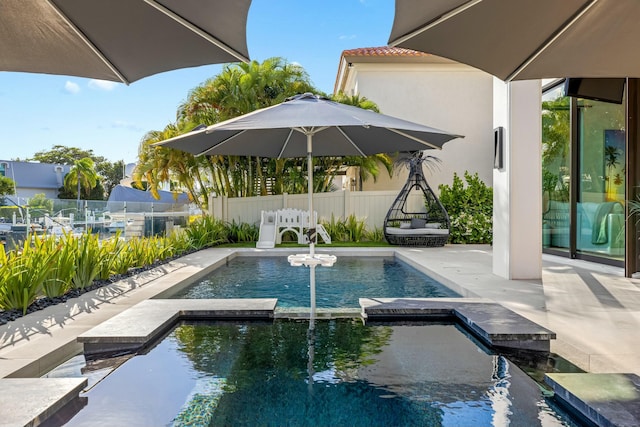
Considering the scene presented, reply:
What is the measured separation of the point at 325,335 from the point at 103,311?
2.29 meters

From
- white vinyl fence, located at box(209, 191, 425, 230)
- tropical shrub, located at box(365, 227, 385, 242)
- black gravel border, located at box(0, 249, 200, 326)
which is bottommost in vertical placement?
black gravel border, located at box(0, 249, 200, 326)

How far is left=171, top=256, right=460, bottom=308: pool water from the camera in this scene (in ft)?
18.9

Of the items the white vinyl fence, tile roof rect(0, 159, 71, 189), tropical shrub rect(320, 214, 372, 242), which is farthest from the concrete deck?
tile roof rect(0, 159, 71, 189)

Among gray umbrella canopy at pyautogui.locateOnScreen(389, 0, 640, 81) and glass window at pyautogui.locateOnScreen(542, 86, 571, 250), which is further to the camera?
glass window at pyautogui.locateOnScreen(542, 86, 571, 250)

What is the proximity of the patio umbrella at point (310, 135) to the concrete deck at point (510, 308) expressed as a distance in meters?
1.89

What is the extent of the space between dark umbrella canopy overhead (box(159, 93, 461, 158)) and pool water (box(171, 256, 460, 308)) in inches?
75.6

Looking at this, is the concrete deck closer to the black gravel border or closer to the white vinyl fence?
the black gravel border

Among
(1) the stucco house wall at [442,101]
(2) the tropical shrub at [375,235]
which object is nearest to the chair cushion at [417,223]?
(2) the tropical shrub at [375,235]

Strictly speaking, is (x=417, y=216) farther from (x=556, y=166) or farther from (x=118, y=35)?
(x=118, y=35)

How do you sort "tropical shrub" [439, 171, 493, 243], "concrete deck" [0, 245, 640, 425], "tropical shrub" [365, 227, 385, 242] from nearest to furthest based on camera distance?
"concrete deck" [0, 245, 640, 425], "tropical shrub" [439, 171, 493, 243], "tropical shrub" [365, 227, 385, 242]

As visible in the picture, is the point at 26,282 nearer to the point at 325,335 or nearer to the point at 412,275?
the point at 325,335

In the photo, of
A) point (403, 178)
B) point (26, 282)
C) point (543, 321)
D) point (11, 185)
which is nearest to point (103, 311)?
point (26, 282)

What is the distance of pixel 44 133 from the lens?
61.7 m

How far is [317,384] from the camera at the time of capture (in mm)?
2869
